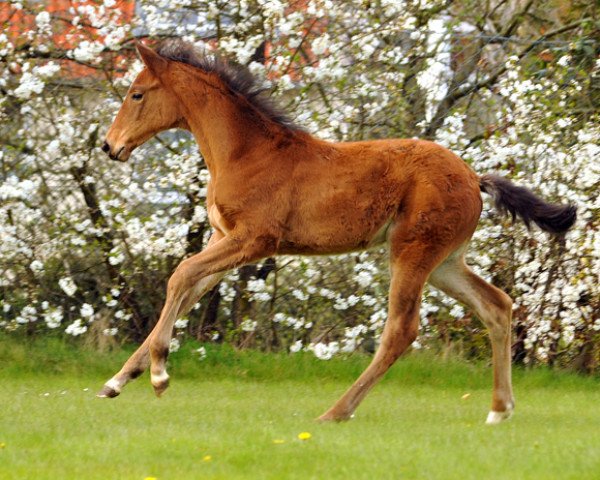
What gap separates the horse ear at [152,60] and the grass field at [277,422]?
2.48m

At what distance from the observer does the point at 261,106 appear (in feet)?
28.4

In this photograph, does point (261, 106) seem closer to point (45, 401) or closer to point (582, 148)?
point (45, 401)

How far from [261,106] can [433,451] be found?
310 centimetres

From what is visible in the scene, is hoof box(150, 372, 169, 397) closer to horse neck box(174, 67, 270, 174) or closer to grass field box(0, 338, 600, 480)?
grass field box(0, 338, 600, 480)

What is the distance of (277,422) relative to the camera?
801 centimetres

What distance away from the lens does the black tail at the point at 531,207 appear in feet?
28.0

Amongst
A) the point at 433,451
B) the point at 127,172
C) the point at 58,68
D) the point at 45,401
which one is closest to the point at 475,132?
the point at 127,172

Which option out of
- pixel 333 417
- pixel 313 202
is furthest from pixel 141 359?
pixel 313 202

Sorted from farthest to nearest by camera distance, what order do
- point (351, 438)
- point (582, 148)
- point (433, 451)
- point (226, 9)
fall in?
point (226, 9) → point (582, 148) → point (351, 438) → point (433, 451)

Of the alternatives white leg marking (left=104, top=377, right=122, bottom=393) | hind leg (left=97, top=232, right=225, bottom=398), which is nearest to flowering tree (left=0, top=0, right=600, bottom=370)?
hind leg (left=97, top=232, right=225, bottom=398)

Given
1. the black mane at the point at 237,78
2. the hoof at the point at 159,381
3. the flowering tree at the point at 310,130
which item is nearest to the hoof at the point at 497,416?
the hoof at the point at 159,381

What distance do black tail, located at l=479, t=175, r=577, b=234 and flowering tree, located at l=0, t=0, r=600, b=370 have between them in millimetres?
Answer: 2345

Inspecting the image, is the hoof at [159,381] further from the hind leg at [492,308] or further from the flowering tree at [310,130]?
the flowering tree at [310,130]

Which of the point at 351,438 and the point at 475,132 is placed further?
the point at 475,132
